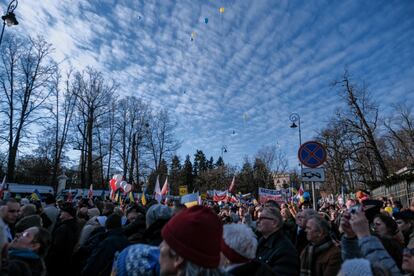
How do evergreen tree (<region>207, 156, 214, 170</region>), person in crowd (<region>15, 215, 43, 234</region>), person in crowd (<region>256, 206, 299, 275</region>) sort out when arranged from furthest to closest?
evergreen tree (<region>207, 156, 214, 170</region>) → person in crowd (<region>15, 215, 43, 234</region>) → person in crowd (<region>256, 206, 299, 275</region>)

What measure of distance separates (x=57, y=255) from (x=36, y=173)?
4094cm

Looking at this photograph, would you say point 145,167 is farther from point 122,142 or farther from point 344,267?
point 344,267

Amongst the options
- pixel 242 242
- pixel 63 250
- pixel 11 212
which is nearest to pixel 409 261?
pixel 242 242

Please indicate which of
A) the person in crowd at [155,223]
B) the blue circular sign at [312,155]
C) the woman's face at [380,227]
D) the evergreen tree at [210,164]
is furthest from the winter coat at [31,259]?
the evergreen tree at [210,164]

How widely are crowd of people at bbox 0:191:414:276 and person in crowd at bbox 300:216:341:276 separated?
0.4 inches

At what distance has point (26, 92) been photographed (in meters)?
26.3

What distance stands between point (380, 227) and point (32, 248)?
4.55 m

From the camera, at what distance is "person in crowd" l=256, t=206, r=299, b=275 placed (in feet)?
11.6

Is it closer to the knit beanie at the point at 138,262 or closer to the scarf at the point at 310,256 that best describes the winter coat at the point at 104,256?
the knit beanie at the point at 138,262

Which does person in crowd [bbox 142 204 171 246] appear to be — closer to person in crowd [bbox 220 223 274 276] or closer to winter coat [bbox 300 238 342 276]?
person in crowd [bbox 220 223 274 276]

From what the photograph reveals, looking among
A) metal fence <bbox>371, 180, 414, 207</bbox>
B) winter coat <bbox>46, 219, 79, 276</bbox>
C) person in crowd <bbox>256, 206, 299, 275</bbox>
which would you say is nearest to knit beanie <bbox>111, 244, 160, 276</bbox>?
person in crowd <bbox>256, 206, 299, 275</bbox>

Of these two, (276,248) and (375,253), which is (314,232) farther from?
(375,253)

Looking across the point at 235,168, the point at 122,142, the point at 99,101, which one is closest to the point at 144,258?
the point at 99,101

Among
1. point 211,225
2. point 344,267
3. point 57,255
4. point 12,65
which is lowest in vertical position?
point 57,255
